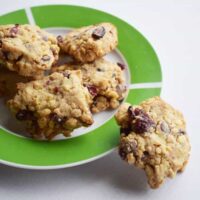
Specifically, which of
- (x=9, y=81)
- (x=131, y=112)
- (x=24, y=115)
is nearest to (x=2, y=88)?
(x=9, y=81)

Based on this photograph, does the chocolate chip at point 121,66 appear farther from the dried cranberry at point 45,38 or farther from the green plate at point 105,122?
the dried cranberry at point 45,38

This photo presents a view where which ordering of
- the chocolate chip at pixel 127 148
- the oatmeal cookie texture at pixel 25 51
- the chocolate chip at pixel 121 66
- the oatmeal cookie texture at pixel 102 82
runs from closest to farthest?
1. the chocolate chip at pixel 127 148
2. the oatmeal cookie texture at pixel 25 51
3. the oatmeal cookie texture at pixel 102 82
4. the chocolate chip at pixel 121 66

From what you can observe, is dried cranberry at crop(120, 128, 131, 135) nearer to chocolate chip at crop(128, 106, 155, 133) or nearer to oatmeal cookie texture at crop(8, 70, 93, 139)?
chocolate chip at crop(128, 106, 155, 133)

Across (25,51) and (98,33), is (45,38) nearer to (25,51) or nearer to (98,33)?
(25,51)

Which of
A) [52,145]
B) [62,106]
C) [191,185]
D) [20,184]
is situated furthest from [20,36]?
[191,185]

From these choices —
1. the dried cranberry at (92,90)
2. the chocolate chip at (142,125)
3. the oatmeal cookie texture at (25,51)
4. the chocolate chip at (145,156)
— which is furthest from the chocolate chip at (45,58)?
the chocolate chip at (145,156)

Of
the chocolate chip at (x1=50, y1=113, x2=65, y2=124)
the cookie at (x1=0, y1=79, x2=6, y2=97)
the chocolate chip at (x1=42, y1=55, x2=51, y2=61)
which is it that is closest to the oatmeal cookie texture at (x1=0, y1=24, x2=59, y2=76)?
the chocolate chip at (x1=42, y1=55, x2=51, y2=61)

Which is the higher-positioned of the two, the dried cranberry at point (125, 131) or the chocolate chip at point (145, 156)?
the dried cranberry at point (125, 131)
